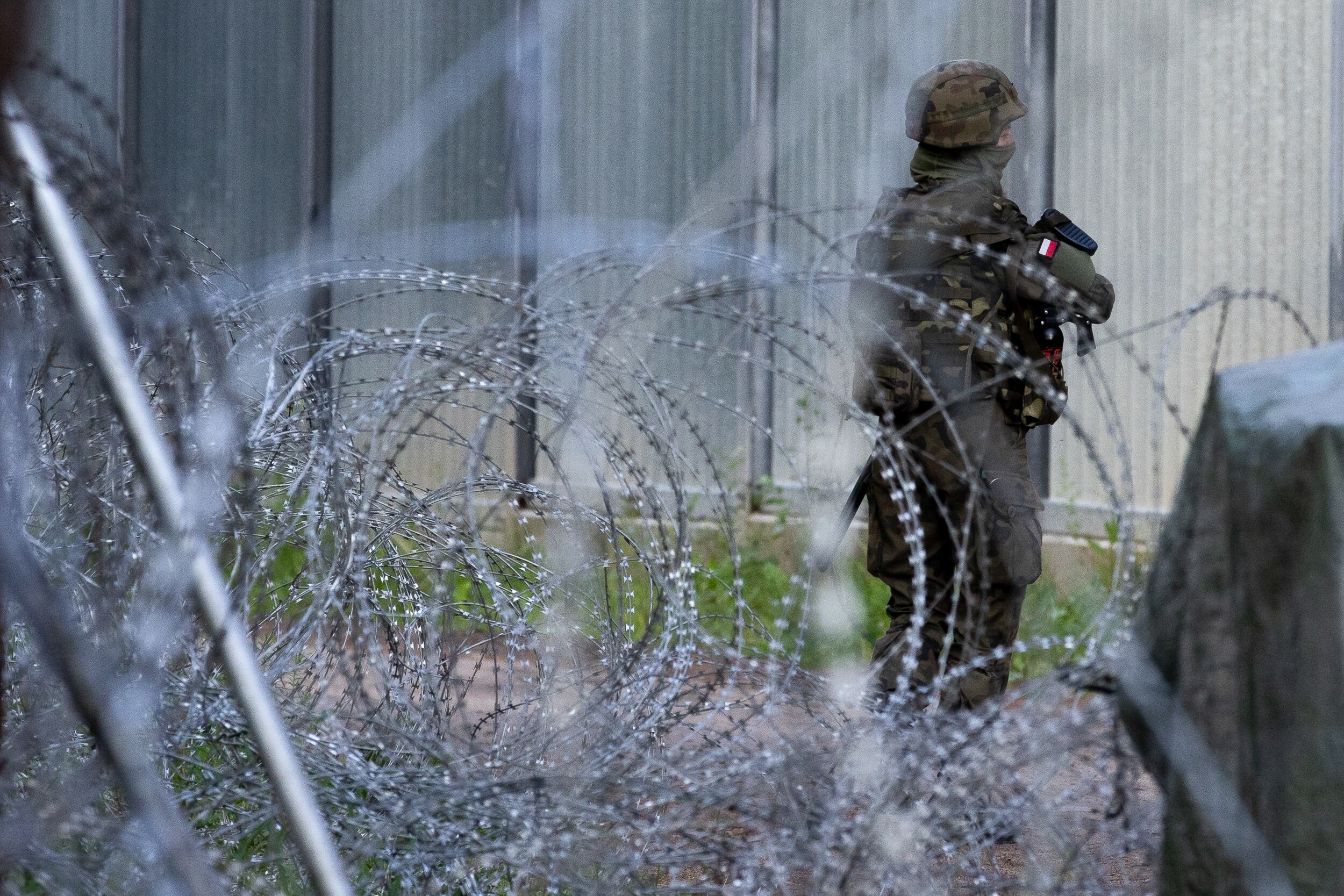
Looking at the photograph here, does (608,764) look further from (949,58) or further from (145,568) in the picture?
(949,58)

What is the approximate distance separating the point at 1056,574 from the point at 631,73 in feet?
10.8

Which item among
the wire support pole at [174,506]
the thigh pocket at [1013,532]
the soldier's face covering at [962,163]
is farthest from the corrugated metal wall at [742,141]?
the wire support pole at [174,506]

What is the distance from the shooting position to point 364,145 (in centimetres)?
793

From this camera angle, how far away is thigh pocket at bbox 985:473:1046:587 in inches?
142

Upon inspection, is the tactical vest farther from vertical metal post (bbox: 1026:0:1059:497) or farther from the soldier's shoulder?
vertical metal post (bbox: 1026:0:1059:497)

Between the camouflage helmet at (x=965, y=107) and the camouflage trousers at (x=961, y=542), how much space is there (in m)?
0.68

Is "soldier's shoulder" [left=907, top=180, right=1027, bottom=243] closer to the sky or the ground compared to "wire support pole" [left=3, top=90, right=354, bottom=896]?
closer to the sky

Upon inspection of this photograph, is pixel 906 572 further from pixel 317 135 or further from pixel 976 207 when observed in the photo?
pixel 317 135

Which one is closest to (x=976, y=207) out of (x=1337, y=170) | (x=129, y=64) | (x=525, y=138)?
(x=1337, y=170)

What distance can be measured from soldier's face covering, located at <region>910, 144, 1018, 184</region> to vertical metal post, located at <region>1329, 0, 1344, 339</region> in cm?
191

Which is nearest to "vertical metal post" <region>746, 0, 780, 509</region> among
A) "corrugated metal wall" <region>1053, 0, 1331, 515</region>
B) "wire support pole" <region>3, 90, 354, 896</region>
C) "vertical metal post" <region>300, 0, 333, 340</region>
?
"corrugated metal wall" <region>1053, 0, 1331, 515</region>

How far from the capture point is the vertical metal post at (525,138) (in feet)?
24.0

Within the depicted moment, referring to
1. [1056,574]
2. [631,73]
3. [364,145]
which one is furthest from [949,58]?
[364,145]

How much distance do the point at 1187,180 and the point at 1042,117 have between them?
691mm
